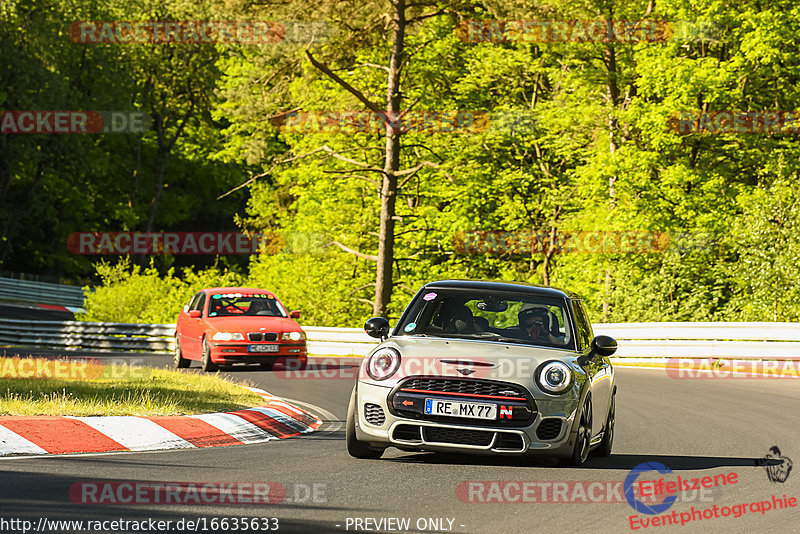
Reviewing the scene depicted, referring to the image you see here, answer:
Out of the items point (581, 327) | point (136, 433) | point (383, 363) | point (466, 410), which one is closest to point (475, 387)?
point (466, 410)

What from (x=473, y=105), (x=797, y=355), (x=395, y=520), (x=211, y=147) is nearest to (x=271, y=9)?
(x=473, y=105)

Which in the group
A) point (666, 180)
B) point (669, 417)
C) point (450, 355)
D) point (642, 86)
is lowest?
point (669, 417)

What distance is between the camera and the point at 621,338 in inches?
1140

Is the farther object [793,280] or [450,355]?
[793,280]

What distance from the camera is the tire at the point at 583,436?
31.4 feet

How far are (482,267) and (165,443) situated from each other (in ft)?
124

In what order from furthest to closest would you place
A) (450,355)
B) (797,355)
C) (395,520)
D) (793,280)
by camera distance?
(793,280) → (797,355) → (450,355) → (395,520)

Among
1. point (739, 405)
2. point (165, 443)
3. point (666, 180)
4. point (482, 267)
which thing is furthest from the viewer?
point (482, 267)

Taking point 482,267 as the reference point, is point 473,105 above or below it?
above

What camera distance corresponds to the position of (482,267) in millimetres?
47469

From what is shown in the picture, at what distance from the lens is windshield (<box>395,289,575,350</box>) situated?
10414mm

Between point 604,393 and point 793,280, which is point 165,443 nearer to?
point 604,393

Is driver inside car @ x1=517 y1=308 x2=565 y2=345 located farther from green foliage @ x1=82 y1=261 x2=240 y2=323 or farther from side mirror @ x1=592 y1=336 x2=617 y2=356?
green foliage @ x1=82 y1=261 x2=240 y2=323

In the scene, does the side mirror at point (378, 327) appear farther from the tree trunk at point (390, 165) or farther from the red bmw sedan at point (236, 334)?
the tree trunk at point (390, 165)
